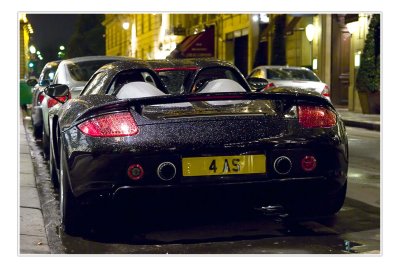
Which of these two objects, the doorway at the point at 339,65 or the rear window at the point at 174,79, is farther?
the doorway at the point at 339,65

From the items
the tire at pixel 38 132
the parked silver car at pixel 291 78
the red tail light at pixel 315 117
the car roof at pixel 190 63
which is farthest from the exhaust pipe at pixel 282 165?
the parked silver car at pixel 291 78

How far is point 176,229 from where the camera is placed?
537cm

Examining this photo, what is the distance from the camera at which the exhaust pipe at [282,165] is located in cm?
488

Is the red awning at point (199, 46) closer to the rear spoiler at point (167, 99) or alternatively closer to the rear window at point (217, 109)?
the rear window at point (217, 109)

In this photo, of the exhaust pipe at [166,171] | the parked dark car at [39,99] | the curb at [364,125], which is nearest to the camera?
the exhaust pipe at [166,171]

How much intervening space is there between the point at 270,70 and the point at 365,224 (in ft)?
47.9

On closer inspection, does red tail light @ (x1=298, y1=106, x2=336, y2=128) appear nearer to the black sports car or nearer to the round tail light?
the black sports car

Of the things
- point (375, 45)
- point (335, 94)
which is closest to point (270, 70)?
point (375, 45)

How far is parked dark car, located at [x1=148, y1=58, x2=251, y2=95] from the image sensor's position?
6504 millimetres

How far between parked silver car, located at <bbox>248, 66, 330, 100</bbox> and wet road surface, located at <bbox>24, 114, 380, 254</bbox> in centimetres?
1274

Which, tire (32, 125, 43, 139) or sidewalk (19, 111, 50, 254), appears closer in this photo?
sidewalk (19, 111, 50, 254)

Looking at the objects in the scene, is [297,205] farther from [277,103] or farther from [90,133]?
[90,133]

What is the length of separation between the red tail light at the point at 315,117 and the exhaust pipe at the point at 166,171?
913 millimetres

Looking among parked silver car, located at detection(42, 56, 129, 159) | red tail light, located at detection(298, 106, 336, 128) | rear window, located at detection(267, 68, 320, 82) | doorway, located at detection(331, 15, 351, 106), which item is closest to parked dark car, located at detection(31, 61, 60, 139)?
parked silver car, located at detection(42, 56, 129, 159)
